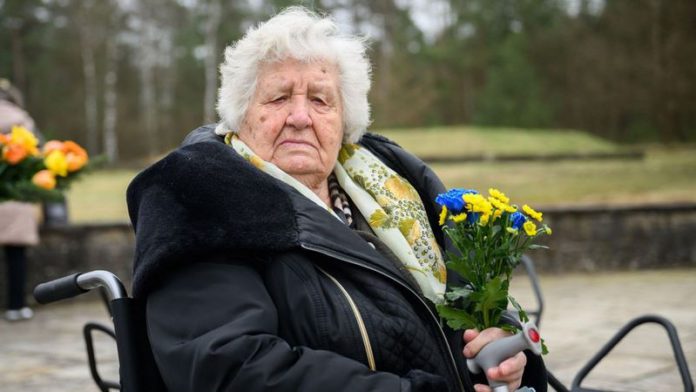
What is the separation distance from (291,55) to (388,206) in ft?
1.63

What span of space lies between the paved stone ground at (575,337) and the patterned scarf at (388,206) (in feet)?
8.05

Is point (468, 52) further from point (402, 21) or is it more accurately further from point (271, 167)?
point (271, 167)

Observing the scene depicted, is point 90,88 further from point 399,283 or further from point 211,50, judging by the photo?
point 399,283

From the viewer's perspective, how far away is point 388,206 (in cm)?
255

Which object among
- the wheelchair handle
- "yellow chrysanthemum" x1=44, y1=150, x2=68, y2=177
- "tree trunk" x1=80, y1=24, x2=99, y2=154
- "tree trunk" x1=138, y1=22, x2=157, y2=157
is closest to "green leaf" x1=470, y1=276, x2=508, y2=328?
the wheelchair handle

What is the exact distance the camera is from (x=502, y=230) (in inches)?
80.5

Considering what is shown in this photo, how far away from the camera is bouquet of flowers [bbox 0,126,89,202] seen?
4.36 meters

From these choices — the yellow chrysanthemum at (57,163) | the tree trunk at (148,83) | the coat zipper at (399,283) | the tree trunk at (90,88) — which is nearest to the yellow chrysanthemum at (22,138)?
the yellow chrysanthemum at (57,163)

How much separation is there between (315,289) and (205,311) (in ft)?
0.88

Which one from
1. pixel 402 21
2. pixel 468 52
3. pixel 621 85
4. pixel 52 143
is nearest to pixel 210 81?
pixel 402 21

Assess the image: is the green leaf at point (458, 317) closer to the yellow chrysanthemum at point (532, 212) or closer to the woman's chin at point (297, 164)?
the yellow chrysanthemum at point (532, 212)

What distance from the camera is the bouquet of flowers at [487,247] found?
2.03 metres

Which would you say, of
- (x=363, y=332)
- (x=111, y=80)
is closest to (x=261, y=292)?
(x=363, y=332)

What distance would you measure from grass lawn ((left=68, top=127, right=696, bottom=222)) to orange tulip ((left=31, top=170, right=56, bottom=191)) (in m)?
8.88
